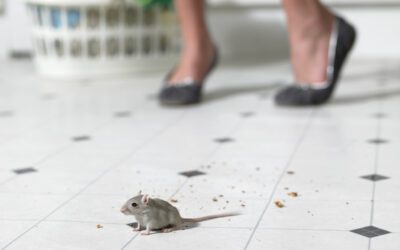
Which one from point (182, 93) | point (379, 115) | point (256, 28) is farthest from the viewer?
point (256, 28)

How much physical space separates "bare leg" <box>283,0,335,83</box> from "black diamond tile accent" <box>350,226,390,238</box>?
165cm

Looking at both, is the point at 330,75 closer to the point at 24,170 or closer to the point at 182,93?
the point at 182,93

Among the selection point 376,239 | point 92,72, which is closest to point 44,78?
point 92,72

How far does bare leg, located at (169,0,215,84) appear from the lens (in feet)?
11.8

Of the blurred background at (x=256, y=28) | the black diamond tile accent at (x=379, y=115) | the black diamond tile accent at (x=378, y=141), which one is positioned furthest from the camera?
the blurred background at (x=256, y=28)

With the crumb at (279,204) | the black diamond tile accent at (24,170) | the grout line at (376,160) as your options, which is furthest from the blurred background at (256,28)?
the crumb at (279,204)

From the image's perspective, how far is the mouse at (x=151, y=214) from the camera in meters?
1.78

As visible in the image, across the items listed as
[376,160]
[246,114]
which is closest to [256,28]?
[246,114]

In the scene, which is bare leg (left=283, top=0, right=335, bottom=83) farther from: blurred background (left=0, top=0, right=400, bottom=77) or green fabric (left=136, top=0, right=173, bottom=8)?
blurred background (left=0, top=0, right=400, bottom=77)

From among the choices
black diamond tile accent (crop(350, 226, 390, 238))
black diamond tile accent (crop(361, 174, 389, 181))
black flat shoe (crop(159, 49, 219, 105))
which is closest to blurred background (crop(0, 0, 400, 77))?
black flat shoe (crop(159, 49, 219, 105))

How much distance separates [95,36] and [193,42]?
101 centimetres

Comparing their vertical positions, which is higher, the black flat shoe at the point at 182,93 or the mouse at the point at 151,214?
the mouse at the point at 151,214

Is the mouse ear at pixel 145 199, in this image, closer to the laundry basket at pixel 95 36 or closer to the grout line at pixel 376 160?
the grout line at pixel 376 160

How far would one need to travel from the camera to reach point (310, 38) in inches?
133
